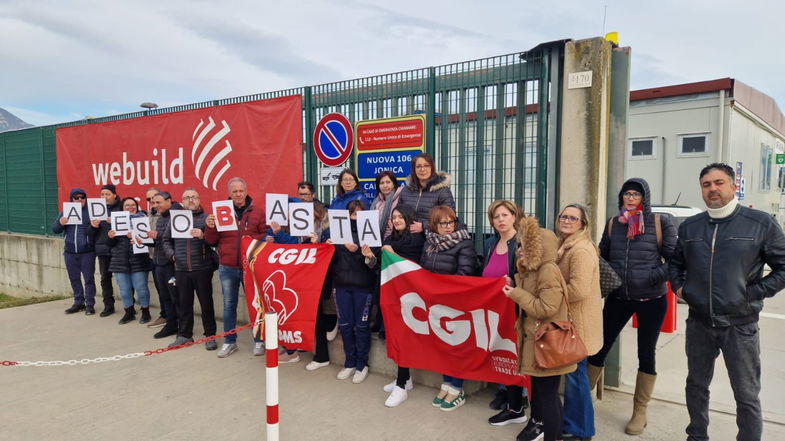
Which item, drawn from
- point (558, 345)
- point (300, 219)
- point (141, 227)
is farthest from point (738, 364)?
point (141, 227)

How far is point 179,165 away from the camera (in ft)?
28.7

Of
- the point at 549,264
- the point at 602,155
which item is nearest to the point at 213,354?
the point at 549,264

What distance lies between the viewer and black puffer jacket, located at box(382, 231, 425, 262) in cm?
467

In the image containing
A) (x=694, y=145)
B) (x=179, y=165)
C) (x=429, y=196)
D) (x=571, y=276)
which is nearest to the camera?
(x=571, y=276)

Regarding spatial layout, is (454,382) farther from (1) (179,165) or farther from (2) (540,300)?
(1) (179,165)

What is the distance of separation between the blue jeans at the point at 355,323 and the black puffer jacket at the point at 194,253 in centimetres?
216

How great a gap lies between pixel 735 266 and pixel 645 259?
0.65m

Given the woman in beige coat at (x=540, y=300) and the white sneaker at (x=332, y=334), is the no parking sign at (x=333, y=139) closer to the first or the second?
the white sneaker at (x=332, y=334)

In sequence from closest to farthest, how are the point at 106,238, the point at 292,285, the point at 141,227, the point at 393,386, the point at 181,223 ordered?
the point at 393,386
the point at 292,285
the point at 181,223
the point at 141,227
the point at 106,238

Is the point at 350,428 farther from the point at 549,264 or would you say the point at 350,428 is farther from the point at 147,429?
the point at 549,264

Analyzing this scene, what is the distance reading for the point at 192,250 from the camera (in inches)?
242

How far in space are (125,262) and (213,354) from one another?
8.44ft

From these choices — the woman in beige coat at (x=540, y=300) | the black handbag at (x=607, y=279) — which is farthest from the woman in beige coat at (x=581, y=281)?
the black handbag at (x=607, y=279)

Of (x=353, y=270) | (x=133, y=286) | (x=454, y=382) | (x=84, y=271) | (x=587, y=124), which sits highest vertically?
(x=587, y=124)
